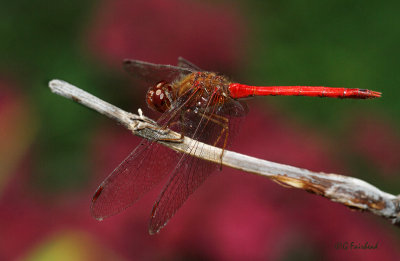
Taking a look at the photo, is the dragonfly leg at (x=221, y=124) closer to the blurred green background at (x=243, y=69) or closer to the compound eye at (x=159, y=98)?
the compound eye at (x=159, y=98)

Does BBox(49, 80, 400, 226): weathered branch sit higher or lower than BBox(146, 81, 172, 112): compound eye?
lower

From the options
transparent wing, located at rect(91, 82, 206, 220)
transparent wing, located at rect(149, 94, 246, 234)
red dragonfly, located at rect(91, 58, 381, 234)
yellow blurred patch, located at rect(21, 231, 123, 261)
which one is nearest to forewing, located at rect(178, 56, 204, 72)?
red dragonfly, located at rect(91, 58, 381, 234)

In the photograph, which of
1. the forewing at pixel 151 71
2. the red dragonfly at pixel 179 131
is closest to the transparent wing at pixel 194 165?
the red dragonfly at pixel 179 131

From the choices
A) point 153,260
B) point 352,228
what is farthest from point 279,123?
point 153,260

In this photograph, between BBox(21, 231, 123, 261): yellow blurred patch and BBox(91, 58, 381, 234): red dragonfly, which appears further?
BBox(21, 231, 123, 261): yellow blurred patch

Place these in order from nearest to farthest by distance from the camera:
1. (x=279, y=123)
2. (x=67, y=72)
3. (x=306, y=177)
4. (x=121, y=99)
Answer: (x=306, y=177) < (x=279, y=123) < (x=121, y=99) < (x=67, y=72)

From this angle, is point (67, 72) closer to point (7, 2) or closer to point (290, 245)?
point (7, 2)

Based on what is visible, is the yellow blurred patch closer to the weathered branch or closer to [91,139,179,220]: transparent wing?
[91,139,179,220]: transparent wing
